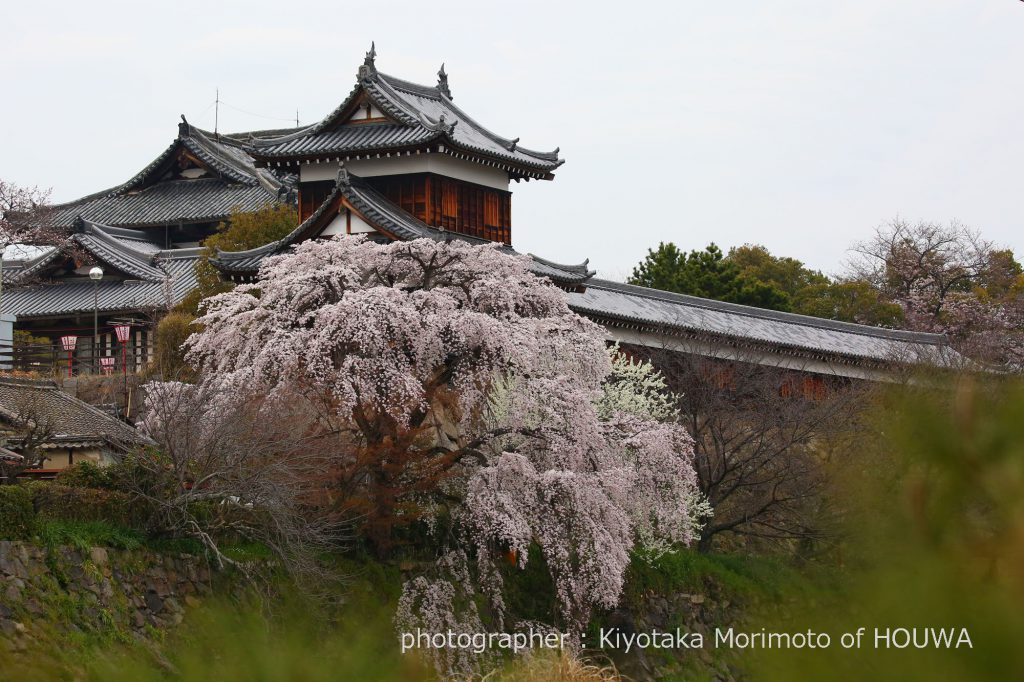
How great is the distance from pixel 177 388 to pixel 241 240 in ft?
39.8

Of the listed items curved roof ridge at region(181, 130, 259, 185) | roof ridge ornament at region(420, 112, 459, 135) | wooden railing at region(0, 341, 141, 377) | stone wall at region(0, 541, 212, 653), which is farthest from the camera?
curved roof ridge at region(181, 130, 259, 185)

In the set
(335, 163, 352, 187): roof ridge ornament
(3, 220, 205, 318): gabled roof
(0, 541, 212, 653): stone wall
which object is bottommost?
(0, 541, 212, 653): stone wall

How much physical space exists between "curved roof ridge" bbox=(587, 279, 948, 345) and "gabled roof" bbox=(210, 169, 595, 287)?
5.37 metres

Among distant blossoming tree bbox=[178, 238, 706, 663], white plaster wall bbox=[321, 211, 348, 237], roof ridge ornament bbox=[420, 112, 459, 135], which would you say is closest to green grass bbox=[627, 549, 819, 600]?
distant blossoming tree bbox=[178, 238, 706, 663]

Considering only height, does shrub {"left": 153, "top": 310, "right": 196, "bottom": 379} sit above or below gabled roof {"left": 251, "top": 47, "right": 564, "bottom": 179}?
below

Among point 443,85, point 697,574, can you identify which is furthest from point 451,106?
point 697,574

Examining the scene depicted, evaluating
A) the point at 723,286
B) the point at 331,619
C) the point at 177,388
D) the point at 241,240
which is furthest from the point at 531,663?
the point at 723,286

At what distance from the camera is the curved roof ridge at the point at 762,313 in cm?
2992

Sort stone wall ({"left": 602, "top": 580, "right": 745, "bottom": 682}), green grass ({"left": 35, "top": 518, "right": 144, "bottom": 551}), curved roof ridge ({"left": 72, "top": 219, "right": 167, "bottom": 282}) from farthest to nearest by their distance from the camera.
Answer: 1. curved roof ridge ({"left": 72, "top": 219, "right": 167, "bottom": 282})
2. stone wall ({"left": 602, "top": 580, "right": 745, "bottom": 682})
3. green grass ({"left": 35, "top": 518, "right": 144, "bottom": 551})

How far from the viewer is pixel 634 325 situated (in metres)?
27.0

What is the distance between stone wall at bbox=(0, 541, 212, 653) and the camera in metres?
12.8

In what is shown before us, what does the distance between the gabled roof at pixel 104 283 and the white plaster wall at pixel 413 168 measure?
221 inches

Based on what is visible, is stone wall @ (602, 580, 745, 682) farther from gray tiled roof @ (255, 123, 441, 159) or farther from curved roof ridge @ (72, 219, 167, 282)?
curved roof ridge @ (72, 219, 167, 282)

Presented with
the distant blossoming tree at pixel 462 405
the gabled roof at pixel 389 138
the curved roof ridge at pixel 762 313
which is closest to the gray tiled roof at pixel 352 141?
the gabled roof at pixel 389 138
